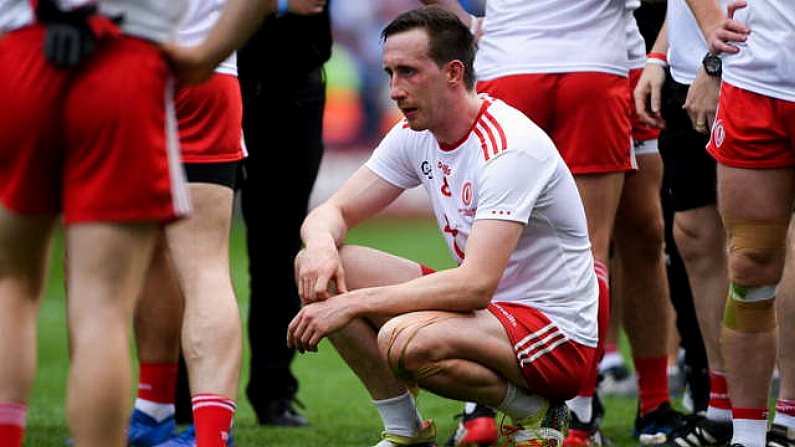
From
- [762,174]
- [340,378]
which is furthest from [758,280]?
[340,378]

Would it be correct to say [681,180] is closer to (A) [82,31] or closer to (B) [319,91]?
(B) [319,91]

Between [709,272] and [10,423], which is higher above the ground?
[10,423]

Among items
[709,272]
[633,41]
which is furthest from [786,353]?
[633,41]

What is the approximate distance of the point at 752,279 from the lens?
4.84 metres

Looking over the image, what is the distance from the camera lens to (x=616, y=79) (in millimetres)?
5586

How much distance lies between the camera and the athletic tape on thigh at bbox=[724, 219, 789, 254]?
4.75 meters

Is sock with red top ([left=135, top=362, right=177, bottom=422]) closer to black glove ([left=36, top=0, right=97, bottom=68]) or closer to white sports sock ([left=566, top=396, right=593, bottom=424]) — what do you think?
white sports sock ([left=566, top=396, right=593, bottom=424])

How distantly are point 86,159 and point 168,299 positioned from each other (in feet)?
6.16

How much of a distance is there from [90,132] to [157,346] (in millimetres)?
2011

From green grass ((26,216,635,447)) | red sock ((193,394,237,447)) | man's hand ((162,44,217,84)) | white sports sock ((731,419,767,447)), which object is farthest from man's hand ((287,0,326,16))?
green grass ((26,216,635,447))

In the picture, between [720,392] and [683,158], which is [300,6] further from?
[720,392]

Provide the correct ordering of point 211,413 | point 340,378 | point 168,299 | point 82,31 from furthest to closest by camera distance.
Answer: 1. point 340,378
2. point 168,299
3. point 211,413
4. point 82,31

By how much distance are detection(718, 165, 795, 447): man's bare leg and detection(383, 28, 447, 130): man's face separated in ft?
3.05

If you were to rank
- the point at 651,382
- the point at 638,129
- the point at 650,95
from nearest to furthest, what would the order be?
the point at 650,95 < the point at 651,382 < the point at 638,129
